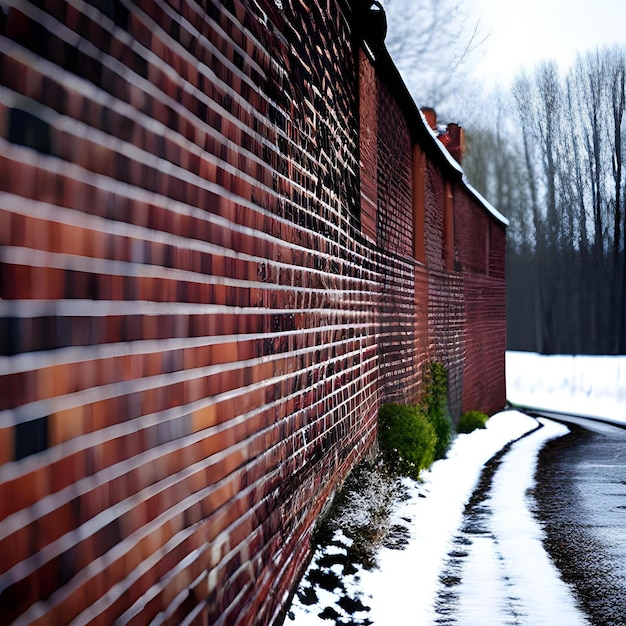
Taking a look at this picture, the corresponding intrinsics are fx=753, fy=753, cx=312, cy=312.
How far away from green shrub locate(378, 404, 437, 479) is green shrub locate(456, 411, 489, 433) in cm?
592

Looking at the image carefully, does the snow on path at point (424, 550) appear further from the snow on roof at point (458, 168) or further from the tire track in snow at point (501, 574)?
the snow on roof at point (458, 168)

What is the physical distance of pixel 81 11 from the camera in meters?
1.92

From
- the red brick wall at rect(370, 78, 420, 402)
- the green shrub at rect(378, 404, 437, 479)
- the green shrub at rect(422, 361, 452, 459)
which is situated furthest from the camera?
the green shrub at rect(422, 361, 452, 459)

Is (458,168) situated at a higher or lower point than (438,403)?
higher

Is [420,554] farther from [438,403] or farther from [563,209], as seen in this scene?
[563,209]

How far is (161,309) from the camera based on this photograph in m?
2.40

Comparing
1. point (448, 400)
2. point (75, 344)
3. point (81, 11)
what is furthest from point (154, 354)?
point (448, 400)

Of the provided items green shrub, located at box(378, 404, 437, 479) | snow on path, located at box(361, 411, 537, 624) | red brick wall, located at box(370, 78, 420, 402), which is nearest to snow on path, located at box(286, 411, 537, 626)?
snow on path, located at box(361, 411, 537, 624)

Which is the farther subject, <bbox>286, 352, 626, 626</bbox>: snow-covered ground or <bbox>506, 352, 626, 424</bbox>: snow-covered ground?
<bbox>506, 352, 626, 424</bbox>: snow-covered ground

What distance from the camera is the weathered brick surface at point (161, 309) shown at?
1.70m

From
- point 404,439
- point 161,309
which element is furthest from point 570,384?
point 161,309

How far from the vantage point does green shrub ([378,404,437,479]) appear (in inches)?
319

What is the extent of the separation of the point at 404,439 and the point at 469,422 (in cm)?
660

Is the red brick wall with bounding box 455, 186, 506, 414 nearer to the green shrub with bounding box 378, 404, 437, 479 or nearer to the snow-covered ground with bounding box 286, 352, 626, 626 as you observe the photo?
the snow-covered ground with bounding box 286, 352, 626, 626
